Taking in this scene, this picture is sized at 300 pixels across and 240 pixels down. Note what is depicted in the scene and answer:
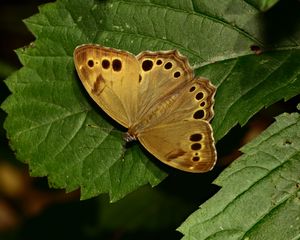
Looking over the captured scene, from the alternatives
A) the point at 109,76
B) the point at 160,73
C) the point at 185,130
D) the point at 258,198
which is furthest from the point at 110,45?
the point at 258,198

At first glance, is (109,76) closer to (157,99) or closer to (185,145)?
(157,99)

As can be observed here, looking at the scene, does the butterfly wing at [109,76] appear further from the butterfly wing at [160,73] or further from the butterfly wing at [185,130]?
the butterfly wing at [185,130]

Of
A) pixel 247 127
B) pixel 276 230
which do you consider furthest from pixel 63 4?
pixel 276 230

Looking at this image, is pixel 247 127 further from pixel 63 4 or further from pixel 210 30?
pixel 63 4

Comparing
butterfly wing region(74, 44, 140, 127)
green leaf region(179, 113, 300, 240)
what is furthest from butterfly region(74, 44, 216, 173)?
green leaf region(179, 113, 300, 240)

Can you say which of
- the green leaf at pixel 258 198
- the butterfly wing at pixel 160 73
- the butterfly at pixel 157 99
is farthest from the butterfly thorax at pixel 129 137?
the green leaf at pixel 258 198

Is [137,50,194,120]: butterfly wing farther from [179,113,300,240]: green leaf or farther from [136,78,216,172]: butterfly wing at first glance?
[179,113,300,240]: green leaf

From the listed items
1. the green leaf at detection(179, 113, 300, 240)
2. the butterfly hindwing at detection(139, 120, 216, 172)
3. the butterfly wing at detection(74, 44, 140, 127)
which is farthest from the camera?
the butterfly wing at detection(74, 44, 140, 127)
